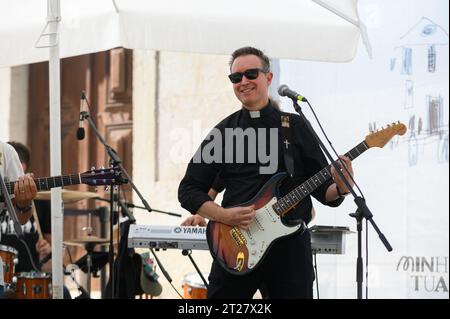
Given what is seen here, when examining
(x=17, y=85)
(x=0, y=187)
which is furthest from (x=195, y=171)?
(x=17, y=85)

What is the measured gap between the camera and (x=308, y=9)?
597 centimetres

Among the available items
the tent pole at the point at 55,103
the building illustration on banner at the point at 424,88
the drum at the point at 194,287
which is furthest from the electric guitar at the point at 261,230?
the building illustration on banner at the point at 424,88

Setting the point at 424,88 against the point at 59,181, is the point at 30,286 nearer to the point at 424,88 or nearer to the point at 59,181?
the point at 59,181

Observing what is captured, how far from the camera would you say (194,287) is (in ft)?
24.5

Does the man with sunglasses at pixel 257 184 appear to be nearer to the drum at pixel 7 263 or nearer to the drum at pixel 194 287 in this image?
the drum at pixel 7 263

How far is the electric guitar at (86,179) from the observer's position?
542 centimetres

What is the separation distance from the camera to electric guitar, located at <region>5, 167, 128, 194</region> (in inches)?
213

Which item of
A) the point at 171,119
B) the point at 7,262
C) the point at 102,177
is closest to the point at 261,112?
the point at 102,177

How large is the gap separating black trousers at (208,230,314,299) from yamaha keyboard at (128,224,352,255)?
1118 millimetres

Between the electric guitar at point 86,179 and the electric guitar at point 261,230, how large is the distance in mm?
1024

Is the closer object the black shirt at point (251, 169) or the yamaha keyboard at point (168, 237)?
the black shirt at point (251, 169)

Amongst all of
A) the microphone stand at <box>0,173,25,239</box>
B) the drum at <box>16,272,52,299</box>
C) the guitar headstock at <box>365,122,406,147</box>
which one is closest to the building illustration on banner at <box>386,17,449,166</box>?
the guitar headstock at <box>365,122,406,147</box>

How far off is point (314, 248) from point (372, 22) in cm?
242
